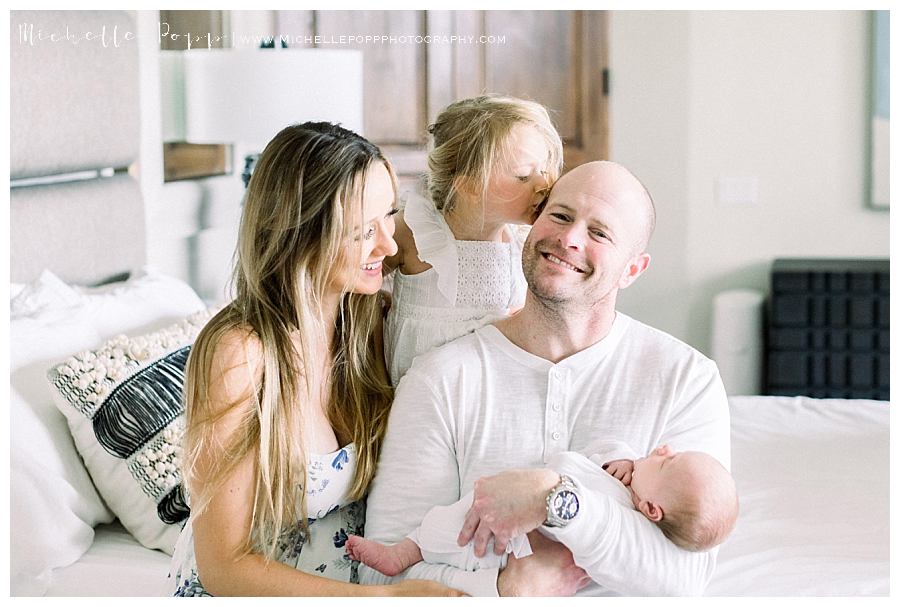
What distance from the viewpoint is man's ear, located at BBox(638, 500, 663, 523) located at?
1240 millimetres

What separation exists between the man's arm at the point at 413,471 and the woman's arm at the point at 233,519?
3.8 inches

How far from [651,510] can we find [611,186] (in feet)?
1.44

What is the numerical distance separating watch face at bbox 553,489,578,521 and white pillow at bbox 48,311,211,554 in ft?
2.37

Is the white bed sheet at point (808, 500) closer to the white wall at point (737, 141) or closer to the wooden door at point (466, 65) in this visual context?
the white wall at point (737, 141)

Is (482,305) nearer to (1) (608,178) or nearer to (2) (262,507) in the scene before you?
(1) (608,178)

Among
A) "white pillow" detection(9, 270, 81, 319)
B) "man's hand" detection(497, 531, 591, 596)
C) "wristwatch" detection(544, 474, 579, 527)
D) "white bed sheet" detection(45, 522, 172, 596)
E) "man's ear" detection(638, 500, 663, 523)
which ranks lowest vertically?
"white bed sheet" detection(45, 522, 172, 596)

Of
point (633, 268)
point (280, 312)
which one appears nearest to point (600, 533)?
point (633, 268)

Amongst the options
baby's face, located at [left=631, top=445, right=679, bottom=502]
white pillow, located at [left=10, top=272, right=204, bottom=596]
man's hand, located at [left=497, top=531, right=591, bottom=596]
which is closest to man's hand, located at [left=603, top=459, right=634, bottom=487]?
baby's face, located at [left=631, top=445, right=679, bottom=502]

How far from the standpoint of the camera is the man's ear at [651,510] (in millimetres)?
1240

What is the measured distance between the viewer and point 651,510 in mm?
1251

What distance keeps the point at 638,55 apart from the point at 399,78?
0.94 metres

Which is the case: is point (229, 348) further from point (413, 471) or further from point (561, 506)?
point (561, 506)

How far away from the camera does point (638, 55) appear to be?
3.87 meters

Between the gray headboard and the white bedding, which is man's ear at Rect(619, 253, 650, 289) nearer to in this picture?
the white bedding
